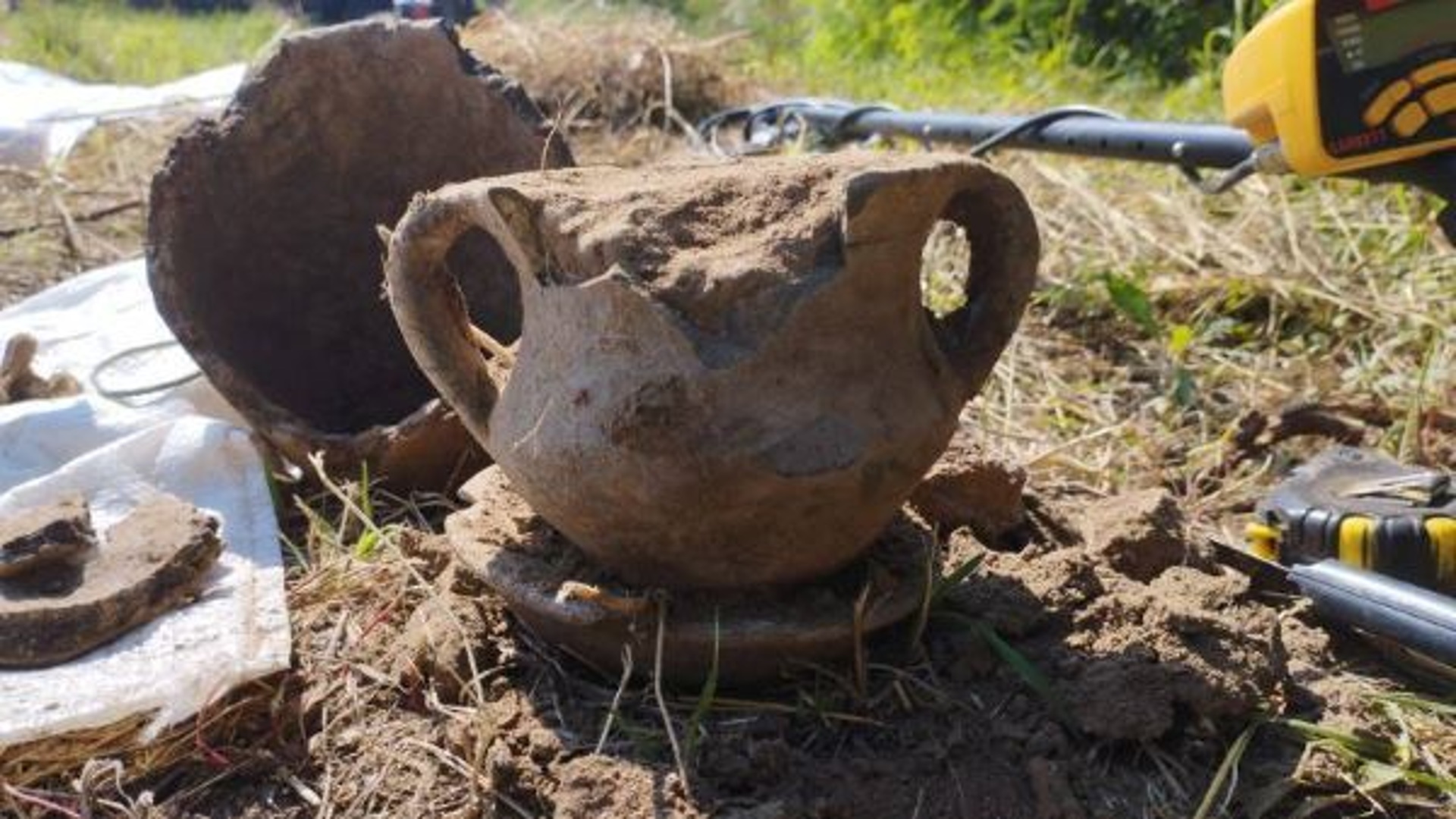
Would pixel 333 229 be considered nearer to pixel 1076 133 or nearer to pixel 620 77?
pixel 1076 133

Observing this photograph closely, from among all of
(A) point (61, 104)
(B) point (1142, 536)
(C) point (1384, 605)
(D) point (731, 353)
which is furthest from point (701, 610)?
(A) point (61, 104)

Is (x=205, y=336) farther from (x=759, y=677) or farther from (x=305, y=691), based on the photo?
(x=759, y=677)

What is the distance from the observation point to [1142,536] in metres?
1.69

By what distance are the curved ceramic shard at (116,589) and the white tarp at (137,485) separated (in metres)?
0.02

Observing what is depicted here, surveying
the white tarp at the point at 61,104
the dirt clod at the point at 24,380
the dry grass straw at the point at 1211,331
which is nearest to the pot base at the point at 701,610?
the dry grass straw at the point at 1211,331

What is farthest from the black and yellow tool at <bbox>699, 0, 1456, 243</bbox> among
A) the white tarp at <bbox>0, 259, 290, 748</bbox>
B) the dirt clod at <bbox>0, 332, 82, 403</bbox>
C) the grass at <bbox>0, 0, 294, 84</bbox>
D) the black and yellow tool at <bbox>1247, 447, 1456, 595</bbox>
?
the grass at <bbox>0, 0, 294, 84</bbox>

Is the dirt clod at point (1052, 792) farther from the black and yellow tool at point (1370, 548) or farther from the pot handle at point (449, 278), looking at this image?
the pot handle at point (449, 278)

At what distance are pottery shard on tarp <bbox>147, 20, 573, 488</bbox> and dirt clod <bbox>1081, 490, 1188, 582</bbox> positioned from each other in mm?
945

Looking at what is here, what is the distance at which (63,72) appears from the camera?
667cm

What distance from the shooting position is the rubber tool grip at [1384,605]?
1.45 meters

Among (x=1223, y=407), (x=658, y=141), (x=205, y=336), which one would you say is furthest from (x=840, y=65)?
(x=205, y=336)

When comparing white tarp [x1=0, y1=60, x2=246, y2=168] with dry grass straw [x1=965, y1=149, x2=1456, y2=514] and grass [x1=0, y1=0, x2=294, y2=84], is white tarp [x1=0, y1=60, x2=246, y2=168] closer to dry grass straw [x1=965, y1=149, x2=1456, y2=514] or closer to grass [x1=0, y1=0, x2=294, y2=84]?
grass [x1=0, y1=0, x2=294, y2=84]

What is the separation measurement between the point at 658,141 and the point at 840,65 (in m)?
1.99

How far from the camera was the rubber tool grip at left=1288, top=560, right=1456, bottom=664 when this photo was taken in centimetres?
145
